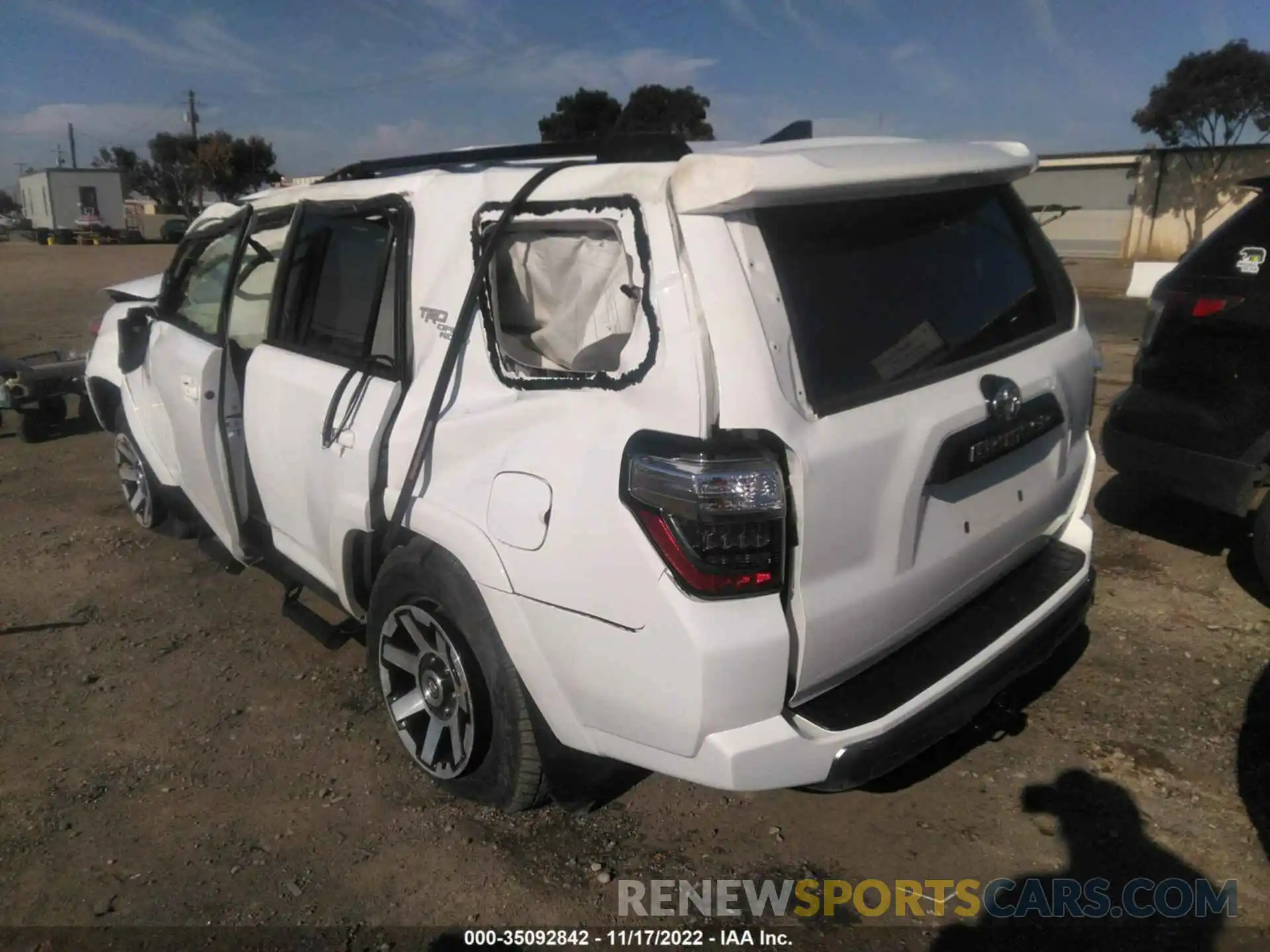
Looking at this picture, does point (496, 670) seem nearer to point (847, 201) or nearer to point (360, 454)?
point (360, 454)

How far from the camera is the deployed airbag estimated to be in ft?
7.94

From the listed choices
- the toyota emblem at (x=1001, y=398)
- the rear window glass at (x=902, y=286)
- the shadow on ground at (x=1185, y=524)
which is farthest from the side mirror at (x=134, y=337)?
the shadow on ground at (x=1185, y=524)

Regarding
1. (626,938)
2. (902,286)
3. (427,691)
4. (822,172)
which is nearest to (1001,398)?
(902,286)

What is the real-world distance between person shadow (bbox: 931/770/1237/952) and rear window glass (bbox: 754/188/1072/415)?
1417mm

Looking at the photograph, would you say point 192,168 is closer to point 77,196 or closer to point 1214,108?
point 77,196

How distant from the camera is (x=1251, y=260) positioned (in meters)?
3.91

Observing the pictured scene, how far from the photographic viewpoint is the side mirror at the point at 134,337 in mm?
4602

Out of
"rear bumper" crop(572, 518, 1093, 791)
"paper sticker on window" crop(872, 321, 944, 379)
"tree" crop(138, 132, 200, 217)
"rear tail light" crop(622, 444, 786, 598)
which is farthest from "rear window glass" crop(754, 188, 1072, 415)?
"tree" crop(138, 132, 200, 217)

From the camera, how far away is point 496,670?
8.32 feet

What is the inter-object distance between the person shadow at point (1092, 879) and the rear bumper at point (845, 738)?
52 centimetres

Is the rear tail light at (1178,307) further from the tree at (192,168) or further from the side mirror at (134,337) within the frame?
the tree at (192,168)

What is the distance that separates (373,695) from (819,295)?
238 cm

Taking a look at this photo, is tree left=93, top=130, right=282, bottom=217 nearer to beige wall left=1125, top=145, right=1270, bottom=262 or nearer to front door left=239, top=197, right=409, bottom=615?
beige wall left=1125, top=145, right=1270, bottom=262

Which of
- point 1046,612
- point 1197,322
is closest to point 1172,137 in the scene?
point 1197,322
